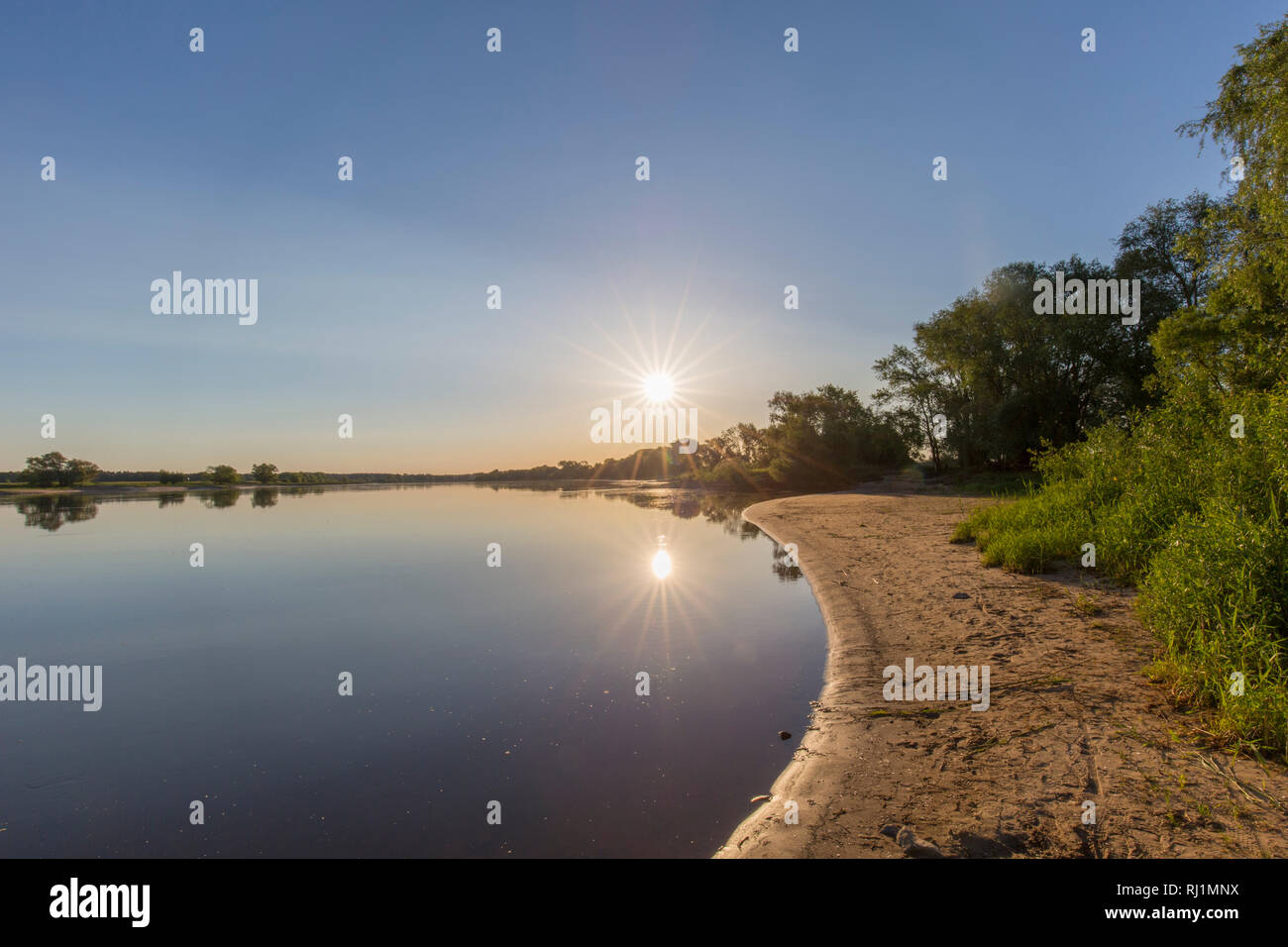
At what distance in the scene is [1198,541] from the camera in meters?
6.03

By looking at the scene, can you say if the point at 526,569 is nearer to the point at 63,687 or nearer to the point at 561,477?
the point at 63,687

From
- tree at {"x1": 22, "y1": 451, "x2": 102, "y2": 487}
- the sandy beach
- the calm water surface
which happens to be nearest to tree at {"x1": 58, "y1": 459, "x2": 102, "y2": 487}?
tree at {"x1": 22, "y1": 451, "x2": 102, "y2": 487}

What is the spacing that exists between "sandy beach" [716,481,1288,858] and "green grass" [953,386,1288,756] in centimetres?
40

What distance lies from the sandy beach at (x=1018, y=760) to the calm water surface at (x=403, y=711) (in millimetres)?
594

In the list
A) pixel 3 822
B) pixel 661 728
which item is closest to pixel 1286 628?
pixel 661 728

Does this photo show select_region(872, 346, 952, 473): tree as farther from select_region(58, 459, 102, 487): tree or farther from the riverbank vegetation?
select_region(58, 459, 102, 487): tree

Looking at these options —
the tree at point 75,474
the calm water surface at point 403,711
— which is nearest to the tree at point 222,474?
the tree at point 75,474

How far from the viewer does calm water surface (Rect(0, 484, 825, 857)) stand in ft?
13.3

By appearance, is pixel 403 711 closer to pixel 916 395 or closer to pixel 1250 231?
pixel 1250 231

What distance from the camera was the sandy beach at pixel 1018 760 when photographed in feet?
11.2

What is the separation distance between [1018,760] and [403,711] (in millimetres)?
6032

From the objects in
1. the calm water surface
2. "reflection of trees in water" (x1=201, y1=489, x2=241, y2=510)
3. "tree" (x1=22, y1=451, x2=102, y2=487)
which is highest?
"tree" (x1=22, y1=451, x2=102, y2=487)

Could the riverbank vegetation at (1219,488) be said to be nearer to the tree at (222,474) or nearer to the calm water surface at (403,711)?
the calm water surface at (403,711)

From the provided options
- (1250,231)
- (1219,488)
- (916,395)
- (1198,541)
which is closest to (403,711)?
(1198,541)
